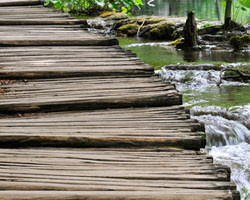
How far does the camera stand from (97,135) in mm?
1533

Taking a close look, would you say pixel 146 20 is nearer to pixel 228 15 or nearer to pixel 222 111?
pixel 228 15

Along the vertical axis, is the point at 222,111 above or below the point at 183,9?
below

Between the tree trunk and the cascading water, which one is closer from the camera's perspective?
the cascading water

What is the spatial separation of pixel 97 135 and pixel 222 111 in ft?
17.1

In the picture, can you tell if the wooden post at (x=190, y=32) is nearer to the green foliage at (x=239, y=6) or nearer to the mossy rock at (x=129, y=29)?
the green foliage at (x=239, y=6)

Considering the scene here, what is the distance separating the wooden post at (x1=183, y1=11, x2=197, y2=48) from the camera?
11.6m

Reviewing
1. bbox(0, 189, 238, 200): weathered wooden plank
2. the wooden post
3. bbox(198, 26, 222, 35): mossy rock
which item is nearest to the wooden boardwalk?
bbox(0, 189, 238, 200): weathered wooden plank

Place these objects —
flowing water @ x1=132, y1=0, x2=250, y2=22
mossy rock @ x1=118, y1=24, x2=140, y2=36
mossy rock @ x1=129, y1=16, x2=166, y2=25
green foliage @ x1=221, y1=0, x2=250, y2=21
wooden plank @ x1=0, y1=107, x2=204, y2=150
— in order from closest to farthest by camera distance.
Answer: wooden plank @ x1=0, y1=107, x2=204, y2=150
green foliage @ x1=221, y1=0, x2=250, y2=21
mossy rock @ x1=118, y1=24, x2=140, y2=36
mossy rock @ x1=129, y1=16, x2=166, y2=25
flowing water @ x1=132, y1=0, x2=250, y2=22

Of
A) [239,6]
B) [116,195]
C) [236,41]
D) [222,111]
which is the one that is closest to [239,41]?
[236,41]

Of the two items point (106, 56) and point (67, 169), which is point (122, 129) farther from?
point (106, 56)

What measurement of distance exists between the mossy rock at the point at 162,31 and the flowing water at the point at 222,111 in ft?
15.0

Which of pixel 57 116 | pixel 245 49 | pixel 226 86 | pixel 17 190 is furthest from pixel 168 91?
pixel 245 49

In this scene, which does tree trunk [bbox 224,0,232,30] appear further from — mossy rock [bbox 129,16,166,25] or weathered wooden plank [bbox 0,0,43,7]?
weathered wooden plank [bbox 0,0,43,7]

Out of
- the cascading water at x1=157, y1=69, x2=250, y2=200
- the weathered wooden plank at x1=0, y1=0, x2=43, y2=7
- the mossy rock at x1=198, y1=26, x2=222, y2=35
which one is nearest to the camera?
the cascading water at x1=157, y1=69, x2=250, y2=200
